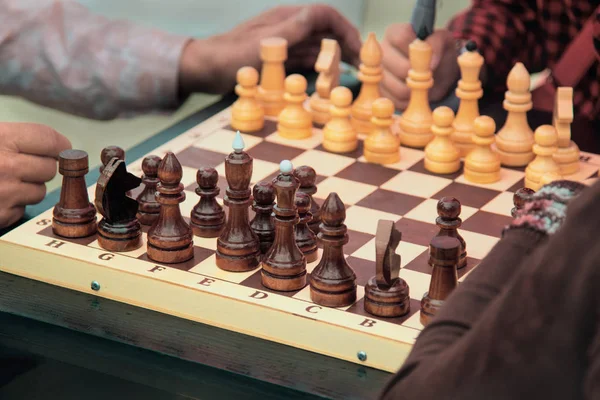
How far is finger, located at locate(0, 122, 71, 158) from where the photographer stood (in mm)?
1793

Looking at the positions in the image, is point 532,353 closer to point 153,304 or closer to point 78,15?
point 153,304

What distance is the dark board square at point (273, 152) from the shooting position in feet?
6.88

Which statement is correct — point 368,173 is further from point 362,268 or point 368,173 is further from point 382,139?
point 362,268

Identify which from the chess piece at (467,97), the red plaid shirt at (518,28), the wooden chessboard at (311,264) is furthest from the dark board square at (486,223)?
the red plaid shirt at (518,28)

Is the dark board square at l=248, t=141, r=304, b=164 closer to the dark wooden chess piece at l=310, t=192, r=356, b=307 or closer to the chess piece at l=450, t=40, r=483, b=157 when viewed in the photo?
the chess piece at l=450, t=40, r=483, b=157

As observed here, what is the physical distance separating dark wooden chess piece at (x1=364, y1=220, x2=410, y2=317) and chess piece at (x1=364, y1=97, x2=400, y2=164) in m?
0.65

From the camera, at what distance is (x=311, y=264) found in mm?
1623

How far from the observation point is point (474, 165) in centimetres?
198

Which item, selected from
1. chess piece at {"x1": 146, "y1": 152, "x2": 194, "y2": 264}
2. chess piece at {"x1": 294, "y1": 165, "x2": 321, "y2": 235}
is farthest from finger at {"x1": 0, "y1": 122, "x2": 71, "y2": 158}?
chess piece at {"x1": 294, "y1": 165, "x2": 321, "y2": 235}

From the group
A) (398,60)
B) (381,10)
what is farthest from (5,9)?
(381,10)

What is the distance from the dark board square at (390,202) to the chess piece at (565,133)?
34cm

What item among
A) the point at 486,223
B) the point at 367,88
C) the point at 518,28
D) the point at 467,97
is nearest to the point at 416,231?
the point at 486,223

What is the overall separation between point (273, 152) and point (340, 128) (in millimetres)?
156

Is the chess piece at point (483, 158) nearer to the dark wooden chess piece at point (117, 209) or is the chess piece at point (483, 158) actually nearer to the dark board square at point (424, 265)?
the dark board square at point (424, 265)
